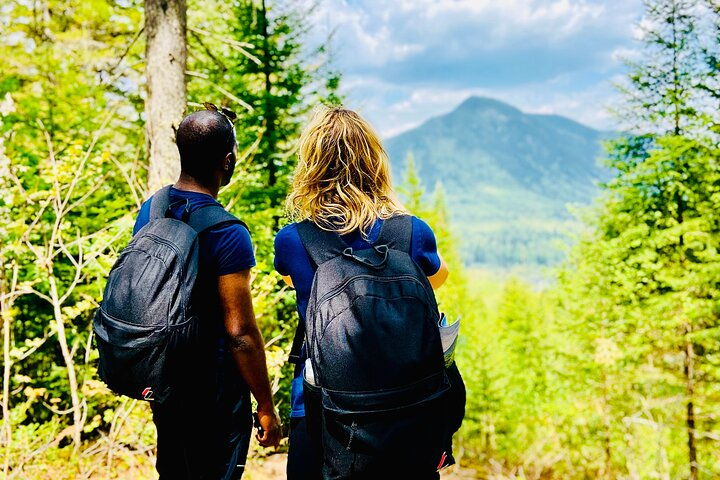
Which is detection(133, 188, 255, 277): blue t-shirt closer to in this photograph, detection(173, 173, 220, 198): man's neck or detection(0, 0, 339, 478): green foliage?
detection(173, 173, 220, 198): man's neck

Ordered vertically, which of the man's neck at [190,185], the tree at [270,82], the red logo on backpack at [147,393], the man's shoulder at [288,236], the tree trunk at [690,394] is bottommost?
the tree trunk at [690,394]

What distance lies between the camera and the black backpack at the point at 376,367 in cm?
168

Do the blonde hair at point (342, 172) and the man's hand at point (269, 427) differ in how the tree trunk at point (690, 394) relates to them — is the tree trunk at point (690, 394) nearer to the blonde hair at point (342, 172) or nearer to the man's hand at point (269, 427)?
the man's hand at point (269, 427)

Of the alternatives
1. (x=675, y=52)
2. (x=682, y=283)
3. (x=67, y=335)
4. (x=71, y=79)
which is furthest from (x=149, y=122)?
(x=675, y=52)

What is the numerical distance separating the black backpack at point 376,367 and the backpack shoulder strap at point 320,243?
0.08 m

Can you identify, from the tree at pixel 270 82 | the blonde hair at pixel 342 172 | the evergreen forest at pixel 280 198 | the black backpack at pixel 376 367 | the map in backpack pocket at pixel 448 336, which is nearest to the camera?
the black backpack at pixel 376 367

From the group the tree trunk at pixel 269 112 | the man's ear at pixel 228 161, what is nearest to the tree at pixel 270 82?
the tree trunk at pixel 269 112

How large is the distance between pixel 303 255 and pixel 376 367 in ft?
1.71

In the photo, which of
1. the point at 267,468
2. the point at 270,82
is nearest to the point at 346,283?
the point at 267,468

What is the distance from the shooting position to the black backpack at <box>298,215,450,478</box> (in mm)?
1684

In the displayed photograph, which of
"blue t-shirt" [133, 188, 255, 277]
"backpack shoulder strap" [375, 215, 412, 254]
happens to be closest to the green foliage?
"blue t-shirt" [133, 188, 255, 277]

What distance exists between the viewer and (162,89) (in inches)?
178

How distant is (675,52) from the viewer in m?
11.8

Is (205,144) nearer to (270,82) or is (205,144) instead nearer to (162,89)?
(162,89)
